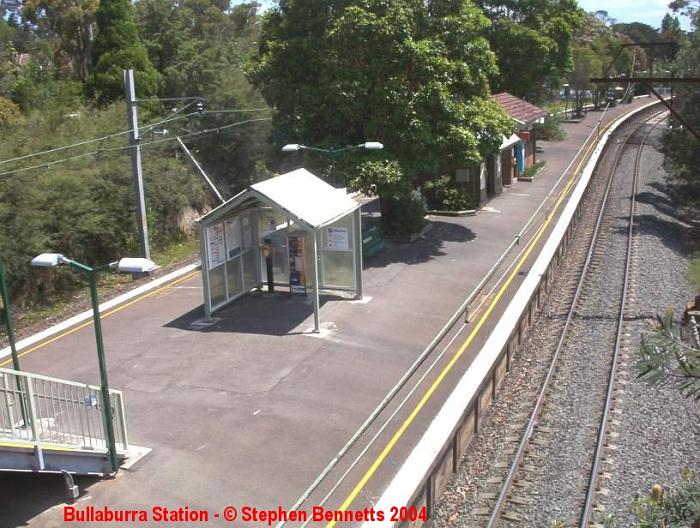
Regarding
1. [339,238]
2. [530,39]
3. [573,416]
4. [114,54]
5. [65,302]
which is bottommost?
[573,416]

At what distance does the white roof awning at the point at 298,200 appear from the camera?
16.2 metres

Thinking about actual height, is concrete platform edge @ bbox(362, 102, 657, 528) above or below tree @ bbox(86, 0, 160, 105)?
below

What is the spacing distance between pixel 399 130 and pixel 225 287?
7631mm

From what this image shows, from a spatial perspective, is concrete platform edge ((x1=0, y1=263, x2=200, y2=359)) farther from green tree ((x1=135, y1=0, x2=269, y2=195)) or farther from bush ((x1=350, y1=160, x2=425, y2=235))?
green tree ((x1=135, y1=0, x2=269, y2=195))

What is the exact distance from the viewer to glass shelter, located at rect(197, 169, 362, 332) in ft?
55.5

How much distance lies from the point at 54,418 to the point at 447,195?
70.9 feet

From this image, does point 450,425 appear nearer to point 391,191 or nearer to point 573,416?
point 573,416

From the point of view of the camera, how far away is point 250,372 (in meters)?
14.0

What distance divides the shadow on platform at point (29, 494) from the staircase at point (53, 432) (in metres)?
0.40

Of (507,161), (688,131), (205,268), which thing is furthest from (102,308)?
(688,131)

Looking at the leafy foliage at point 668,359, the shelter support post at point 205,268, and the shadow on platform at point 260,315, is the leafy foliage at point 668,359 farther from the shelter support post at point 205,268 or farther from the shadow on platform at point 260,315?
the shelter support post at point 205,268

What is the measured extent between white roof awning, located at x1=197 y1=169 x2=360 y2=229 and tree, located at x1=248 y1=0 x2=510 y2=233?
11.3ft

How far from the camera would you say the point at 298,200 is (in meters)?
16.9

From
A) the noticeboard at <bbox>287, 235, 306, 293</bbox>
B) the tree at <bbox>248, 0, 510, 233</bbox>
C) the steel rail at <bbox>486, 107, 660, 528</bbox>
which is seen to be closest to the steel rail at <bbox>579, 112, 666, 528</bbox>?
the steel rail at <bbox>486, 107, 660, 528</bbox>
